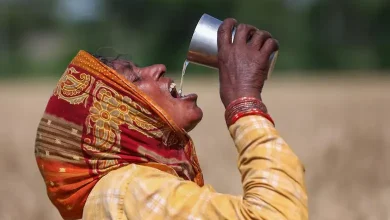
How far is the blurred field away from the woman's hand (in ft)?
15.5

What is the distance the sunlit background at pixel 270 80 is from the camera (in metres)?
7.57

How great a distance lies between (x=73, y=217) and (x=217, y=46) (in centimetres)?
72

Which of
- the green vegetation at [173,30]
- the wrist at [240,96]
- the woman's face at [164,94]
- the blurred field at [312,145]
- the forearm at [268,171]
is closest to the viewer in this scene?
the forearm at [268,171]

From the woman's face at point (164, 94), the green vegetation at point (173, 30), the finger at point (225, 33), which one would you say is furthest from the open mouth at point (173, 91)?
the green vegetation at point (173, 30)

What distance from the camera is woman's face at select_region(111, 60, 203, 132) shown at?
8.92ft

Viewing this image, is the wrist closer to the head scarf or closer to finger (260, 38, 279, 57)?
finger (260, 38, 279, 57)

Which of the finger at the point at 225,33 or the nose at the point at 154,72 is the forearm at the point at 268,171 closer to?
the finger at the point at 225,33

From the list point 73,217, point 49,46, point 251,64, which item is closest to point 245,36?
point 251,64

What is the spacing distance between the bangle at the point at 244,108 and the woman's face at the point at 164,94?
330 millimetres

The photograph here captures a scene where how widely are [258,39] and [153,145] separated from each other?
462mm

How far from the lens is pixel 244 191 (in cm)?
235

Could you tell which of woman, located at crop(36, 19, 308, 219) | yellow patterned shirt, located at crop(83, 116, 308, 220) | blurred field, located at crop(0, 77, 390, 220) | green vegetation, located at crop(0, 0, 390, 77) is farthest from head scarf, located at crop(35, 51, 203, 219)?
green vegetation, located at crop(0, 0, 390, 77)

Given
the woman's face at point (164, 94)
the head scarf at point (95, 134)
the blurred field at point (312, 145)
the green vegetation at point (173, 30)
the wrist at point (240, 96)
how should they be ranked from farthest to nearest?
the green vegetation at point (173, 30) → the blurred field at point (312, 145) → the woman's face at point (164, 94) → the head scarf at point (95, 134) → the wrist at point (240, 96)

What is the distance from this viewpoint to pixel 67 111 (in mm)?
2615
